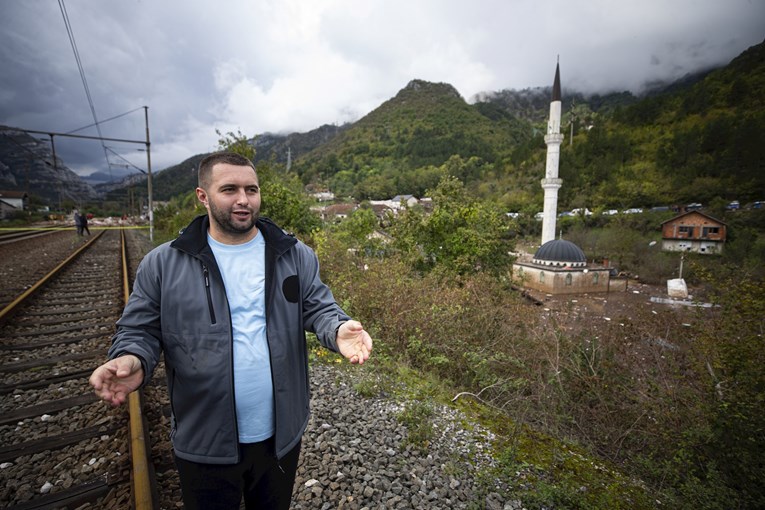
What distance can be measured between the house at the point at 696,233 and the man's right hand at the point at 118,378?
50825 millimetres

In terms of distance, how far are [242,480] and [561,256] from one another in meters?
32.7

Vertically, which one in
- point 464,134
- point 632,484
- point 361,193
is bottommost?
point 632,484

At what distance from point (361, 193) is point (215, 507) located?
9394 cm

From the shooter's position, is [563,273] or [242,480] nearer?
[242,480]

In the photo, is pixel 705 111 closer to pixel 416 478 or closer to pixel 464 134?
pixel 464 134

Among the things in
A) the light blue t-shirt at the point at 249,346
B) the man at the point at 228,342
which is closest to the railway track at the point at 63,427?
the man at the point at 228,342

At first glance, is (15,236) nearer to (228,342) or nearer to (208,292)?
(208,292)

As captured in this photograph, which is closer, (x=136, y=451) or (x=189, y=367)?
(x=189, y=367)

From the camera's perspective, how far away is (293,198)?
49.3ft

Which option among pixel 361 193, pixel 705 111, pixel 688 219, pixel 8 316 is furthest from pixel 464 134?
pixel 8 316

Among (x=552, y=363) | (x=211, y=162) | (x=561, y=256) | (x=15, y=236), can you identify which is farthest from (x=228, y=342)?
(x=561, y=256)

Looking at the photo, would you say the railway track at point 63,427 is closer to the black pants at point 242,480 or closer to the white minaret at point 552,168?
the black pants at point 242,480

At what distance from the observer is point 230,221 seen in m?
1.92

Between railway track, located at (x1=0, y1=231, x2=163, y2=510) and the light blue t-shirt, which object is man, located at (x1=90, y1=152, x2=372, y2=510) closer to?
the light blue t-shirt
